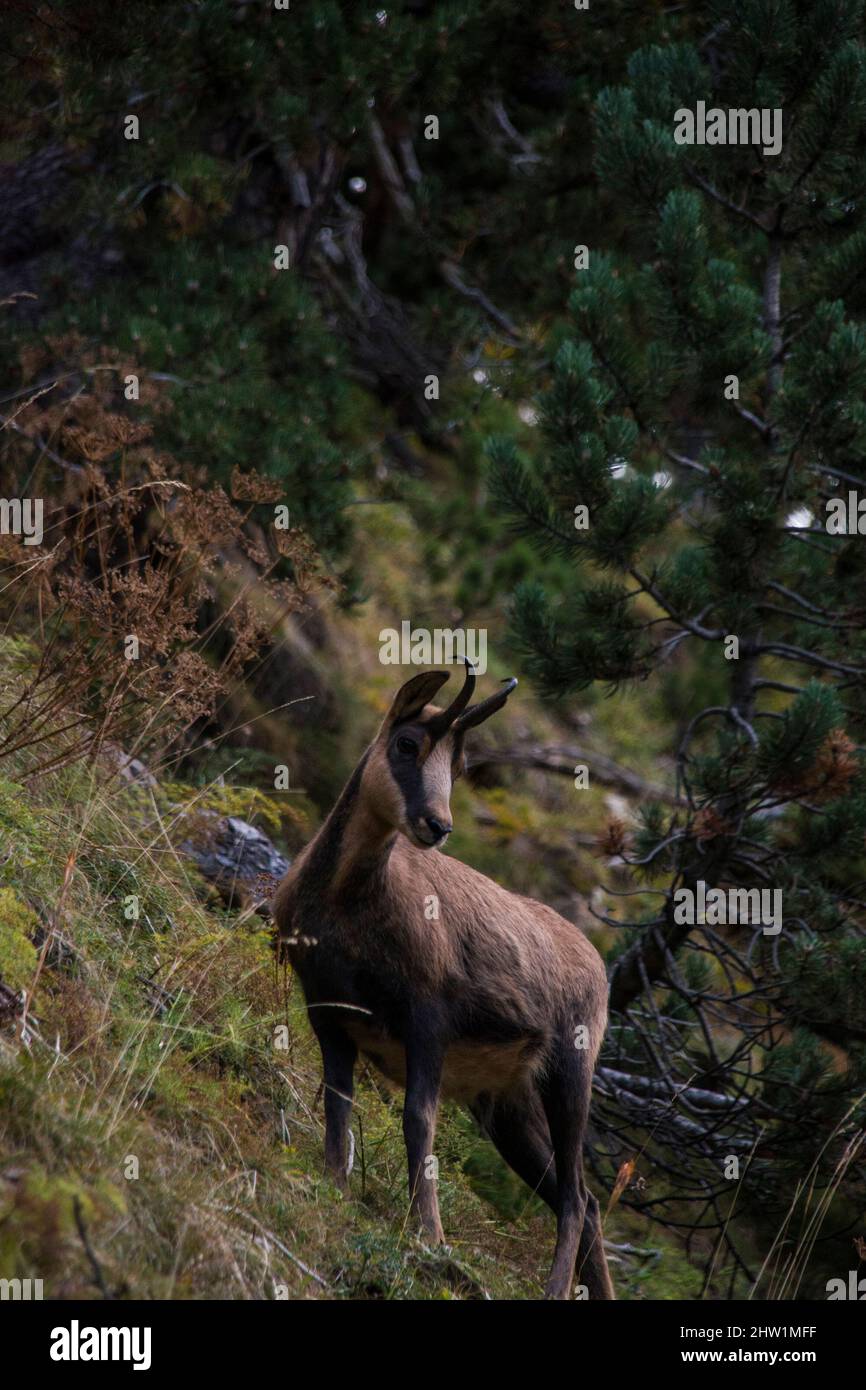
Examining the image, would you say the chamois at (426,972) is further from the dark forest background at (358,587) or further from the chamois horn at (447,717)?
the dark forest background at (358,587)

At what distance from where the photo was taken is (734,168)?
8695 mm

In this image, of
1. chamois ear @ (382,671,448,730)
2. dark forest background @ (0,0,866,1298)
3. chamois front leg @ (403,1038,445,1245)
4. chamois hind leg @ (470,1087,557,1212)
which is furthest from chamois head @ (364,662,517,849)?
chamois hind leg @ (470,1087,557,1212)

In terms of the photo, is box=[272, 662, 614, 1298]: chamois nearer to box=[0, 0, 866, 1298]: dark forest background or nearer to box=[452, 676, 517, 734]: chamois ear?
box=[452, 676, 517, 734]: chamois ear

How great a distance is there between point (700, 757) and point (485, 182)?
22.5 feet

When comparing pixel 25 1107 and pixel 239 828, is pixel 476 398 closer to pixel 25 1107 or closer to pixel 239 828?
pixel 239 828

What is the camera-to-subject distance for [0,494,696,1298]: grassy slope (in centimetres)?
434

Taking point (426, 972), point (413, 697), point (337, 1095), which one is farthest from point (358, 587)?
point (337, 1095)

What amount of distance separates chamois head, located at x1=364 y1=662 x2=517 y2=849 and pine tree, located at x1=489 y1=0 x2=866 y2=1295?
7.84 feet

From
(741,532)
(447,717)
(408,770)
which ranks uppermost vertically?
Result: (741,532)

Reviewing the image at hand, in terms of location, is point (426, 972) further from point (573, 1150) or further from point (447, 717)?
point (573, 1150)

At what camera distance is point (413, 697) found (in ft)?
19.6

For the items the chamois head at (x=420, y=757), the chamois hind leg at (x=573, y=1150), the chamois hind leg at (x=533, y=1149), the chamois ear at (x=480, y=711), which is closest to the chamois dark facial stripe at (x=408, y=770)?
the chamois head at (x=420, y=757)

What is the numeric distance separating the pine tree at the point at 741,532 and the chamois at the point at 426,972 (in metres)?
1.46

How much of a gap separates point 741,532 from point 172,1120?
4589 millimetres
